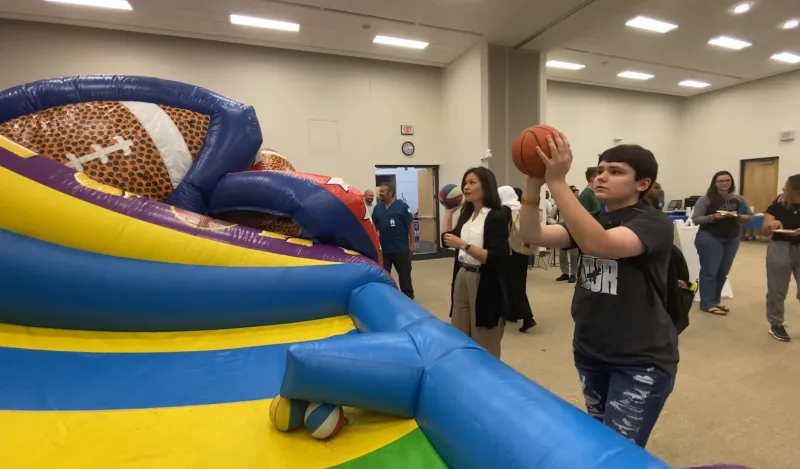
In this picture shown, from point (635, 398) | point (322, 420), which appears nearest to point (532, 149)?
point (635, 398)

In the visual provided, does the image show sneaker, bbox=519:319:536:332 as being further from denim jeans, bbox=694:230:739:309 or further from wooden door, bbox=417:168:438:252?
wooden door, bbox=417:168:438:252

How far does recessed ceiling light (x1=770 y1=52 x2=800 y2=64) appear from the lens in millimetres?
7921

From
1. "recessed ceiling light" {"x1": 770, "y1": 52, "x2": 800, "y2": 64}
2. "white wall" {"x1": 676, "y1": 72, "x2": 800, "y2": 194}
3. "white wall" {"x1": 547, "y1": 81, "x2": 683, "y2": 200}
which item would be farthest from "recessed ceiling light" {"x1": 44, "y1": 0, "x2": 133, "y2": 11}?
"white wall" {"x1": 676, "y1": 72, "x2": 800, "y2": 194}

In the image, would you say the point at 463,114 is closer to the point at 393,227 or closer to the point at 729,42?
the point at 393,227

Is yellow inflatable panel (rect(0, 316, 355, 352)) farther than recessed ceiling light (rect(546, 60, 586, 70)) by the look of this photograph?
No

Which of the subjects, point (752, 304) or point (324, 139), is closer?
point (752, 304)

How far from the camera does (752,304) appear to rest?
4367 mm

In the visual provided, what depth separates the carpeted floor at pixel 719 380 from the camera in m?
1.95

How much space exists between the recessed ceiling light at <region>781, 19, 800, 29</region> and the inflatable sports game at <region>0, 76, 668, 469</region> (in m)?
8.22

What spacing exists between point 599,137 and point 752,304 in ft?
21.4

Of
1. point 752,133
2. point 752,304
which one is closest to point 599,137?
point 752,133

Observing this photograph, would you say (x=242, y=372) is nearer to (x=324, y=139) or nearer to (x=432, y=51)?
(x=324, y=139)

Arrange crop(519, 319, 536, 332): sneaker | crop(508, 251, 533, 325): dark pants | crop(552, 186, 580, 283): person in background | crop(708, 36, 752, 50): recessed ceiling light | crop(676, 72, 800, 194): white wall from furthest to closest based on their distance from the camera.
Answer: crop(676, 72, 800, 194): white wall, crop(708, 36, 752, 50): recessed ceiling light, crop(552, 186, 580, 283): person in background, crop(519, 319, 536, 332): sneaker, crop(508, 251, 533, 325): dark pants

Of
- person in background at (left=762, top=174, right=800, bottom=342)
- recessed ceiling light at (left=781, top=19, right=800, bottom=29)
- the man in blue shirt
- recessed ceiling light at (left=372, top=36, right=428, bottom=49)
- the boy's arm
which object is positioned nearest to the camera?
the boy's arm
